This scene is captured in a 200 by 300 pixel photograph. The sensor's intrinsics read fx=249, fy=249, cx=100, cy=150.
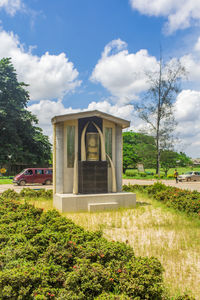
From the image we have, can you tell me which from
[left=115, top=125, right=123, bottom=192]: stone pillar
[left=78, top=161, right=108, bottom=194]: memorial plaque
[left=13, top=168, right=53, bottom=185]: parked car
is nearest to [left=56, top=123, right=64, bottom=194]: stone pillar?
[left=78, top=161, right=108, bottom=194]: memorial plaque

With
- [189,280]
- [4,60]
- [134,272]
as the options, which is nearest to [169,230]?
[189,280]

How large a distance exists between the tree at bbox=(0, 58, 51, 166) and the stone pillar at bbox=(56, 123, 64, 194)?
22170 mm

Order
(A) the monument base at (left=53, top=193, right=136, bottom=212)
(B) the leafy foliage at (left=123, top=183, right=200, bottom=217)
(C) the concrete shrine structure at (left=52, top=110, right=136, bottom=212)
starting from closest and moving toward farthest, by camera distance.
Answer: (B) the leafy foliage at (left=123, top=183, right=200, bottom=217), (A) the monument base at (left=53, top=193, right=136, bottom=212), (C) the concrete shrine structure at (left=52, top=110, right=136, bottom=212)

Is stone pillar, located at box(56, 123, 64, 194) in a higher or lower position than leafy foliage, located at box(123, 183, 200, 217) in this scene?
higher

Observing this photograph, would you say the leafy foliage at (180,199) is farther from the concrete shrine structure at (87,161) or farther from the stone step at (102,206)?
the stone step at (102,206)

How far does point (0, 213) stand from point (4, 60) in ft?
105

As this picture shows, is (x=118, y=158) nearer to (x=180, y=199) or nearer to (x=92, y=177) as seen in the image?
(x=92, y=177)

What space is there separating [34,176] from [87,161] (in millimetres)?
15751

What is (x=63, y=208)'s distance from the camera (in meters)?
10.1

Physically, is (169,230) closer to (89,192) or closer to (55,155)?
(89,192)

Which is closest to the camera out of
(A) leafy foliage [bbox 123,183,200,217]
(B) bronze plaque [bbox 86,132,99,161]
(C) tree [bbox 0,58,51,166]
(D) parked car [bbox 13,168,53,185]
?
(A) leafy foliage [bbox 123,183,200,217]

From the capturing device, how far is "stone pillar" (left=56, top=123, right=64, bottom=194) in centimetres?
1135

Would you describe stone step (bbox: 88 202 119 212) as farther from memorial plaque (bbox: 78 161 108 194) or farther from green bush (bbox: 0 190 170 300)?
green bush (bbox: 0 190 170 300)

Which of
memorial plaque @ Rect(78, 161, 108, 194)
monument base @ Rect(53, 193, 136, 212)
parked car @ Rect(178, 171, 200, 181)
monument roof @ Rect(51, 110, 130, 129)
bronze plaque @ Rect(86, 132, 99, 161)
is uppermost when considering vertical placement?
monument roof @ Rect(51, 110, 130, 129)
